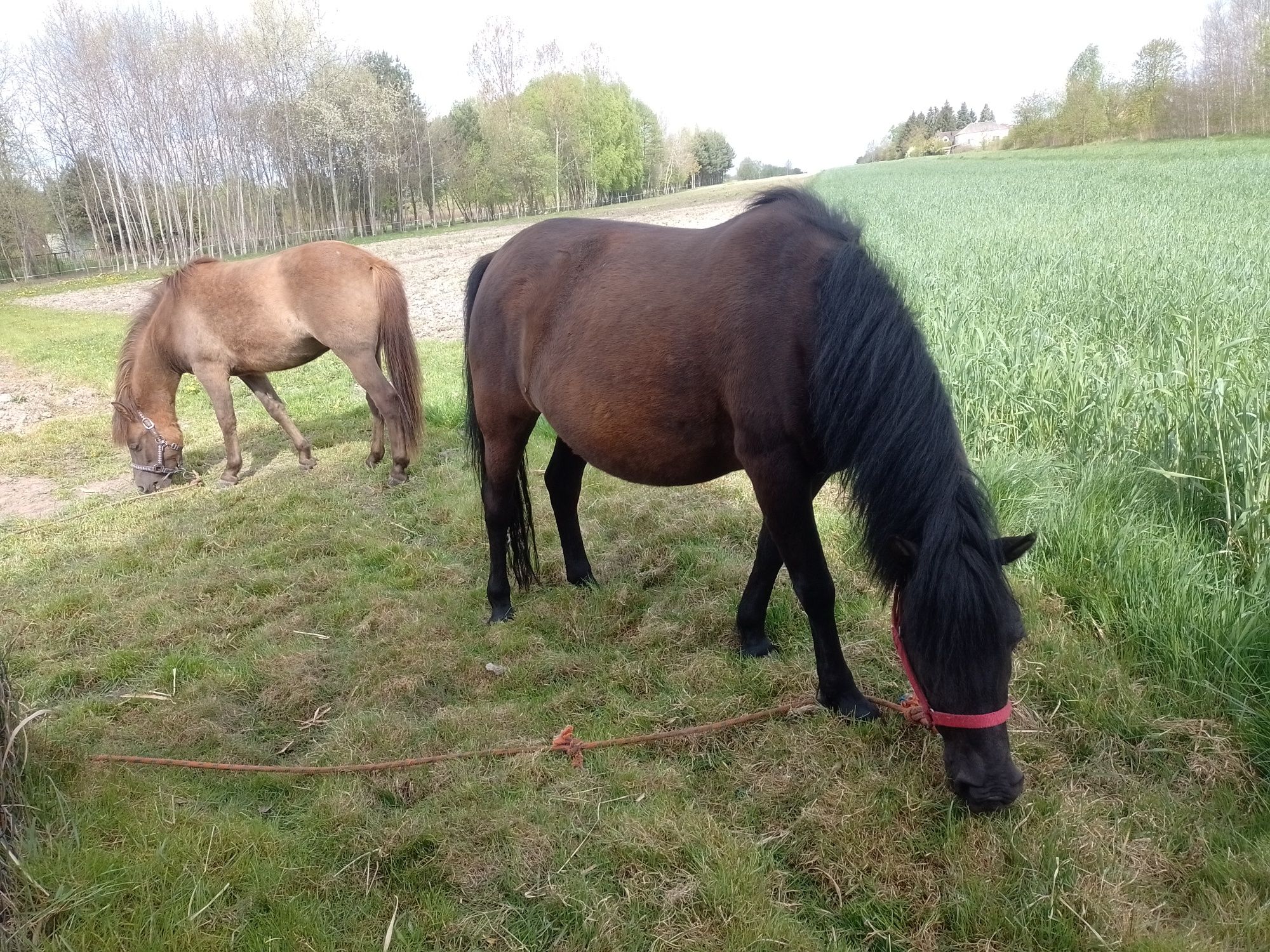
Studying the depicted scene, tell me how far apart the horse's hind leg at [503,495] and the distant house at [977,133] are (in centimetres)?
12809

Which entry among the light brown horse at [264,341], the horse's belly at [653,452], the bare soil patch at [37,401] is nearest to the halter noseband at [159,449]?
the light brown horse at [264,341]

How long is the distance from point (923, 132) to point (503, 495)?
423 ft

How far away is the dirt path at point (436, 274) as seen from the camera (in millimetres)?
14641

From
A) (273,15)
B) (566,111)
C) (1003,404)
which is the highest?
(273,15)

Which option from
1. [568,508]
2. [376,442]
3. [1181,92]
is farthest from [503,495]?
[1181,92]

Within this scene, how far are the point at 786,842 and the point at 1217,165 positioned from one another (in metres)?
33.5

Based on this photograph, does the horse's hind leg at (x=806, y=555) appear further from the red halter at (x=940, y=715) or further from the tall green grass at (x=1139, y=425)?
the tall green grass at (x=1139, y=425)

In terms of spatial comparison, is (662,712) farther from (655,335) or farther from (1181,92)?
(1181,92)

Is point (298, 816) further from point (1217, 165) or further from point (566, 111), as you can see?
point (566, 111)

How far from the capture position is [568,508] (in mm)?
4328

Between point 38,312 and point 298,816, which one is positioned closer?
point 298,816

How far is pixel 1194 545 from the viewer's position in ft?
10.5

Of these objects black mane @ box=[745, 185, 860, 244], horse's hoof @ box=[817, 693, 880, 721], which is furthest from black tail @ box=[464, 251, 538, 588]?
horse's hoof @ box=[817, 693, 880, 721]

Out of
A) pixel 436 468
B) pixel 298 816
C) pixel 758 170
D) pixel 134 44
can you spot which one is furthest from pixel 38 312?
pixel 758 170
